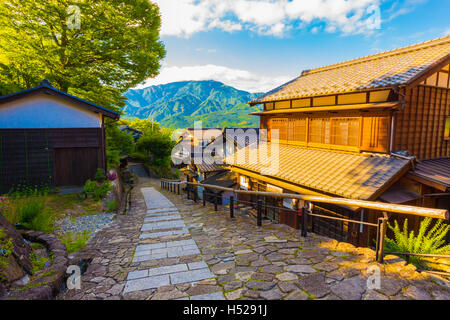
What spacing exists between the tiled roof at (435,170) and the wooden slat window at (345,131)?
233 centimetres

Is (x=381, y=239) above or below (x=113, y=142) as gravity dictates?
below

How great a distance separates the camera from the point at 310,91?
10938 mm

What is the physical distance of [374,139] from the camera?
860 centimetres

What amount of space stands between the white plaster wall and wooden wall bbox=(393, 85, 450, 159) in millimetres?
15474

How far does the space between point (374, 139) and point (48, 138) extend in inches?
624

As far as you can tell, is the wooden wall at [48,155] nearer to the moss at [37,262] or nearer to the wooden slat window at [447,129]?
the moss at [37,262]

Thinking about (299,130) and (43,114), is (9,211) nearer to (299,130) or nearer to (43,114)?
(43,114)

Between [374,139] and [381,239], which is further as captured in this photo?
[374,139]

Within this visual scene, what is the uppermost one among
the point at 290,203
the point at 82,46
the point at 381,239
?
the point at 82,46

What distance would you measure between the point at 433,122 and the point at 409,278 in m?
9.07

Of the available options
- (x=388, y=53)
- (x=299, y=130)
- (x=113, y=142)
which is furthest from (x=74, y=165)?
(x=388, y=53)

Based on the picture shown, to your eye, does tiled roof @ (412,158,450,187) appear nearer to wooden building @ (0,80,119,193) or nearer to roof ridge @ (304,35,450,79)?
roof ridge @ (304,35,450,79)
